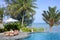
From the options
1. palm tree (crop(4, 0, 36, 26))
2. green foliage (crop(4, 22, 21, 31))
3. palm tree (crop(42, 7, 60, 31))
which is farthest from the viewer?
palm tree (crop(4, 0, 36, 26))

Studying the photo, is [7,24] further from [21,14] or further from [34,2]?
[34,2]

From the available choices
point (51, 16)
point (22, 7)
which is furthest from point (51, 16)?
point (22, 7)

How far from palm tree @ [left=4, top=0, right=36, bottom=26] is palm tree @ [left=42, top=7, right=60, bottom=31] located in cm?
252

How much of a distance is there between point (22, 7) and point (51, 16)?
5425mm

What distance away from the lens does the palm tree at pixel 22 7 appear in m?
27.3

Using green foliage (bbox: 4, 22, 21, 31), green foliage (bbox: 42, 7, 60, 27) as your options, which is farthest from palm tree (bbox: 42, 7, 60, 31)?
green foliage (bbox: 4, 22, 21, 31)

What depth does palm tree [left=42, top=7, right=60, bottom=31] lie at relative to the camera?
2664 cm

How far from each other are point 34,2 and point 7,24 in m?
8.43

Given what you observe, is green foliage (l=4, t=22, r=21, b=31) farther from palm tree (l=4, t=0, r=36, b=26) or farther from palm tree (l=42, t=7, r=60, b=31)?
palm tree (l=42, t=7, r=60, b=31)

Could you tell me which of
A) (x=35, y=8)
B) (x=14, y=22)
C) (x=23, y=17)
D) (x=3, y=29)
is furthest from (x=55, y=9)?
(x=3, y=29)

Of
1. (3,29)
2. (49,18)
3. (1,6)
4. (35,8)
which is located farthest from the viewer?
(1,6)

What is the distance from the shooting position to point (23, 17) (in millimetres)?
29047

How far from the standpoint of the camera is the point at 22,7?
27.1 metres

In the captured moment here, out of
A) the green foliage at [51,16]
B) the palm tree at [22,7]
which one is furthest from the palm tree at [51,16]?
the palm tree at [22,7]
